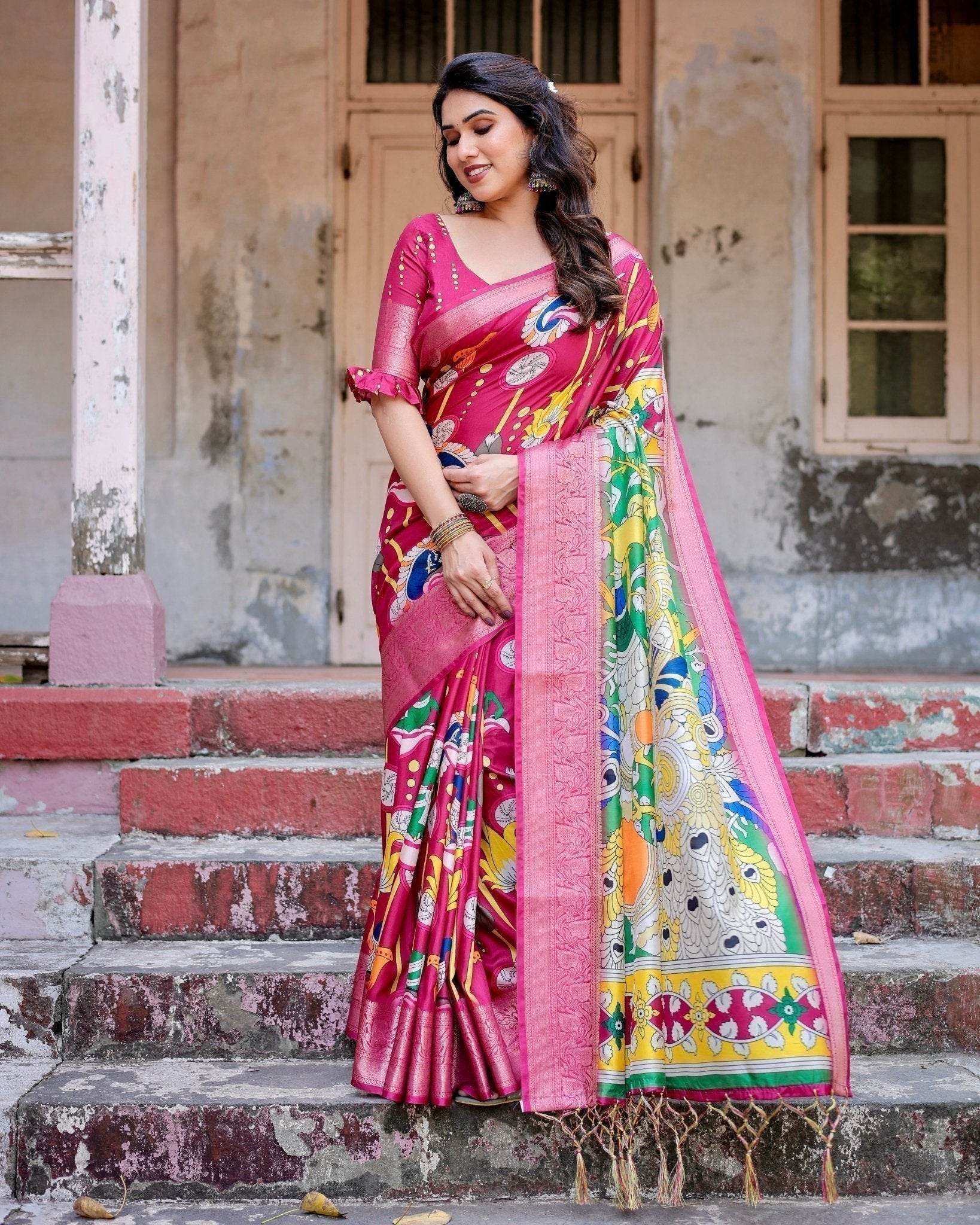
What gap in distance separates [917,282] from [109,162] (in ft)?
11.4

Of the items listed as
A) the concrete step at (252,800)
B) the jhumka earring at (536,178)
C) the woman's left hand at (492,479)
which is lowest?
the concrete step at (252,800)

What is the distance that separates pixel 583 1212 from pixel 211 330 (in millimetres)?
4115

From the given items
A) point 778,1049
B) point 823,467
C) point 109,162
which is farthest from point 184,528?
point 778,1049

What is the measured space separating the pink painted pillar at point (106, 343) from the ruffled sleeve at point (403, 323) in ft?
4.91

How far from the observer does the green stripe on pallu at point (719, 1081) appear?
218 centimetres

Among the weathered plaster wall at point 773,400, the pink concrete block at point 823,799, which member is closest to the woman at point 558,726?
the pink concrete block at point 823,799

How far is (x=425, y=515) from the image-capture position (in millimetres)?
2402

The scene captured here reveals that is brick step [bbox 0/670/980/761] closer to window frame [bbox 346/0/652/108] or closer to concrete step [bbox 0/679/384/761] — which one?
concrete step [bbox 0/679/384/761]

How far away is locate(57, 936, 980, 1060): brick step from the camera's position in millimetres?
2758

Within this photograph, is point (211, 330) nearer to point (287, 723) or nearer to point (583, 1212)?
point (287, 723)

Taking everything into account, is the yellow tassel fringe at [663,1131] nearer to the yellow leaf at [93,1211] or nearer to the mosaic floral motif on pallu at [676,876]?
the mosaic floral motif on pallu at [676,876]

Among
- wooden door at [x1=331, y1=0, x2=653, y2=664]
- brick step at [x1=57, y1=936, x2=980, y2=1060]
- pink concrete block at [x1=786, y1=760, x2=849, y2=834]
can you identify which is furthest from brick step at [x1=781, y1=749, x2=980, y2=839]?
wooden door at [x1=331, y1=0, x2=653, y2=664]

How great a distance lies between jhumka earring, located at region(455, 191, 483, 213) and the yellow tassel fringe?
1611 millimetres

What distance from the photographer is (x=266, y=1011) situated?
109 inches
